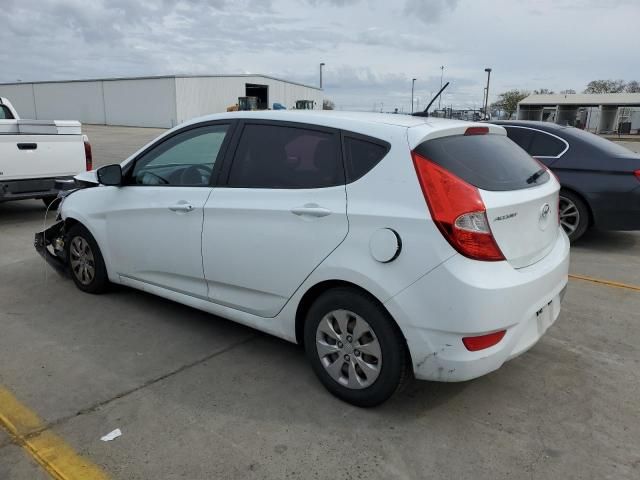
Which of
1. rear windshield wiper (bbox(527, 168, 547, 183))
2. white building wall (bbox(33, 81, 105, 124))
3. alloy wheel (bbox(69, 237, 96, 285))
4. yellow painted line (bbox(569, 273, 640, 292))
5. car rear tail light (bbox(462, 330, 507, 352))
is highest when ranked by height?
white building wall (bbox(33, 81, 105, 124))

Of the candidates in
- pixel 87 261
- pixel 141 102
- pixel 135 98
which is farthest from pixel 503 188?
pixel 135 98

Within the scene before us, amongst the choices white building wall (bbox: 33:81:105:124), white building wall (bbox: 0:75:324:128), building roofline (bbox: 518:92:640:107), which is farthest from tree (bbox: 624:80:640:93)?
white building wall (bbox: 33:81:105:124)

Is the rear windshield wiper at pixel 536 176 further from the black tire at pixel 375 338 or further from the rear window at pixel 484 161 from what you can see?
the black tire at pixel 375 338

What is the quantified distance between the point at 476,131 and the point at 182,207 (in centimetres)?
202

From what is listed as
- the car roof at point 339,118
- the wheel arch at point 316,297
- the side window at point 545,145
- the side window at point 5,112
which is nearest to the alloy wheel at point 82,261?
the car roof at point 339,118

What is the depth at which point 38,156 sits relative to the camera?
7.58 m

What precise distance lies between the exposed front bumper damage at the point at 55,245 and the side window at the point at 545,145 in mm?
5637

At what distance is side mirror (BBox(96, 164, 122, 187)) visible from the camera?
421 centimetres

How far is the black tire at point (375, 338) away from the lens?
278 centimetres

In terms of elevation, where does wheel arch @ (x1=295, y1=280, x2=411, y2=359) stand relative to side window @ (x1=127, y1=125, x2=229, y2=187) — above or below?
below

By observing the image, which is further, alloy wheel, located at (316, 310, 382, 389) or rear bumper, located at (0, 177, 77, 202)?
rear bumper, located at (0, 177, 77, 202)

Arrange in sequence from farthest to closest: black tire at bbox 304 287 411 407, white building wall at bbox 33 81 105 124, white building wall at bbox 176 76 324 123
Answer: white building wall at bbox 33 81 105 124, white building wall at bbox 176 76 324 123, black tire at bbox 304 287 411 407

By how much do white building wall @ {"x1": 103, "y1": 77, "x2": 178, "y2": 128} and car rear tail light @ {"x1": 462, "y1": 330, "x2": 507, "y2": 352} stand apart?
4463 cm

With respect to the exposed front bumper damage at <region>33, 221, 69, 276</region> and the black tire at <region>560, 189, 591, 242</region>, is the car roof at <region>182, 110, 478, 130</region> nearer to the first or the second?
the exposed front bumper damage at <region>33, 221, 69, 276</region>
